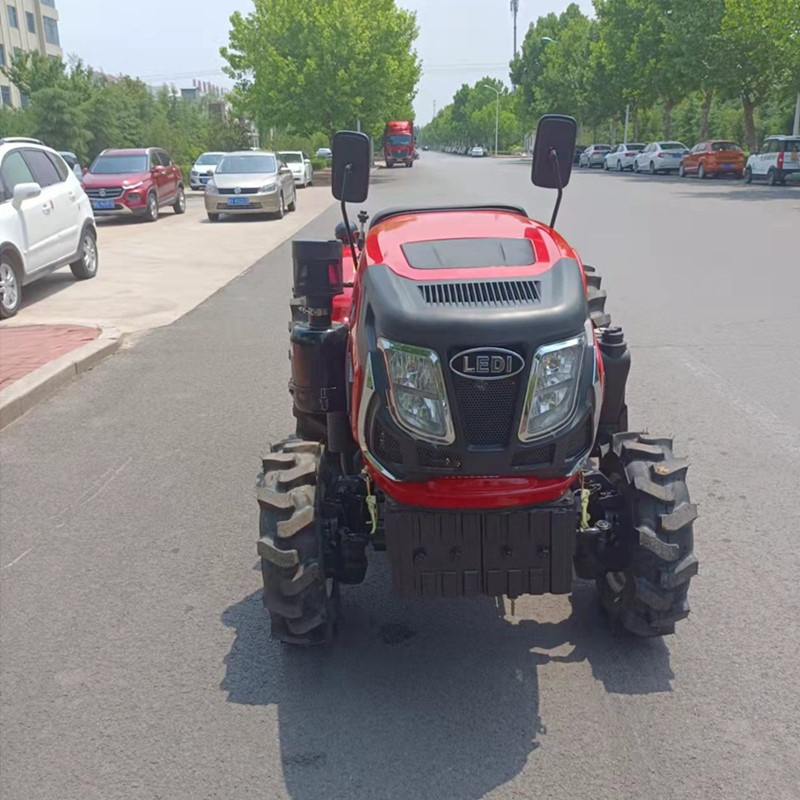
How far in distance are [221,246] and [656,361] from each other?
11.6 m

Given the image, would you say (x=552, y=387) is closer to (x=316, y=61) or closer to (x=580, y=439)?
(x=580, y=439)

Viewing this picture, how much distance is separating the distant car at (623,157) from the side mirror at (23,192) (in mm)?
41121

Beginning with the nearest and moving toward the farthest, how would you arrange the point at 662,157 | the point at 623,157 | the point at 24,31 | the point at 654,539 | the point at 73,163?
the point at 654,539 → the point at 73,163 → the point at 662,157 → the point at 623,157 → the point at 24,31

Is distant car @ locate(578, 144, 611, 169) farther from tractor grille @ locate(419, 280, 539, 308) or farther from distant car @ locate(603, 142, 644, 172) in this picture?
tractor grille @ locate(419, 280, 539, 308)

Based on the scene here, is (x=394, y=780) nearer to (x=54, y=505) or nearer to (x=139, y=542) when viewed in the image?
(x=139, y=542)

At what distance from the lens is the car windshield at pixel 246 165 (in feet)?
76.3

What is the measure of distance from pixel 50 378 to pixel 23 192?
13.7 feet

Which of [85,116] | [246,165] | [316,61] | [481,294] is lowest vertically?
[246,165]

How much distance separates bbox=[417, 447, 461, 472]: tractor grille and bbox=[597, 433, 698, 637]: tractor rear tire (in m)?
0.80

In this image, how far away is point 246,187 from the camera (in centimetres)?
2239

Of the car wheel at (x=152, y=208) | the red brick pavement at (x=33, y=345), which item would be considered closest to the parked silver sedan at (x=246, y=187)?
the car wheel at (x=152, y=208)

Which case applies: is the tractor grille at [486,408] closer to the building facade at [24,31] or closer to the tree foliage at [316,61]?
the tree foliage at [316,61]

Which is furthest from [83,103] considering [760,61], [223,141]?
[760,61]

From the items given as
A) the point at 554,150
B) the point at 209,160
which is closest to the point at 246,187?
the point at 209,160
